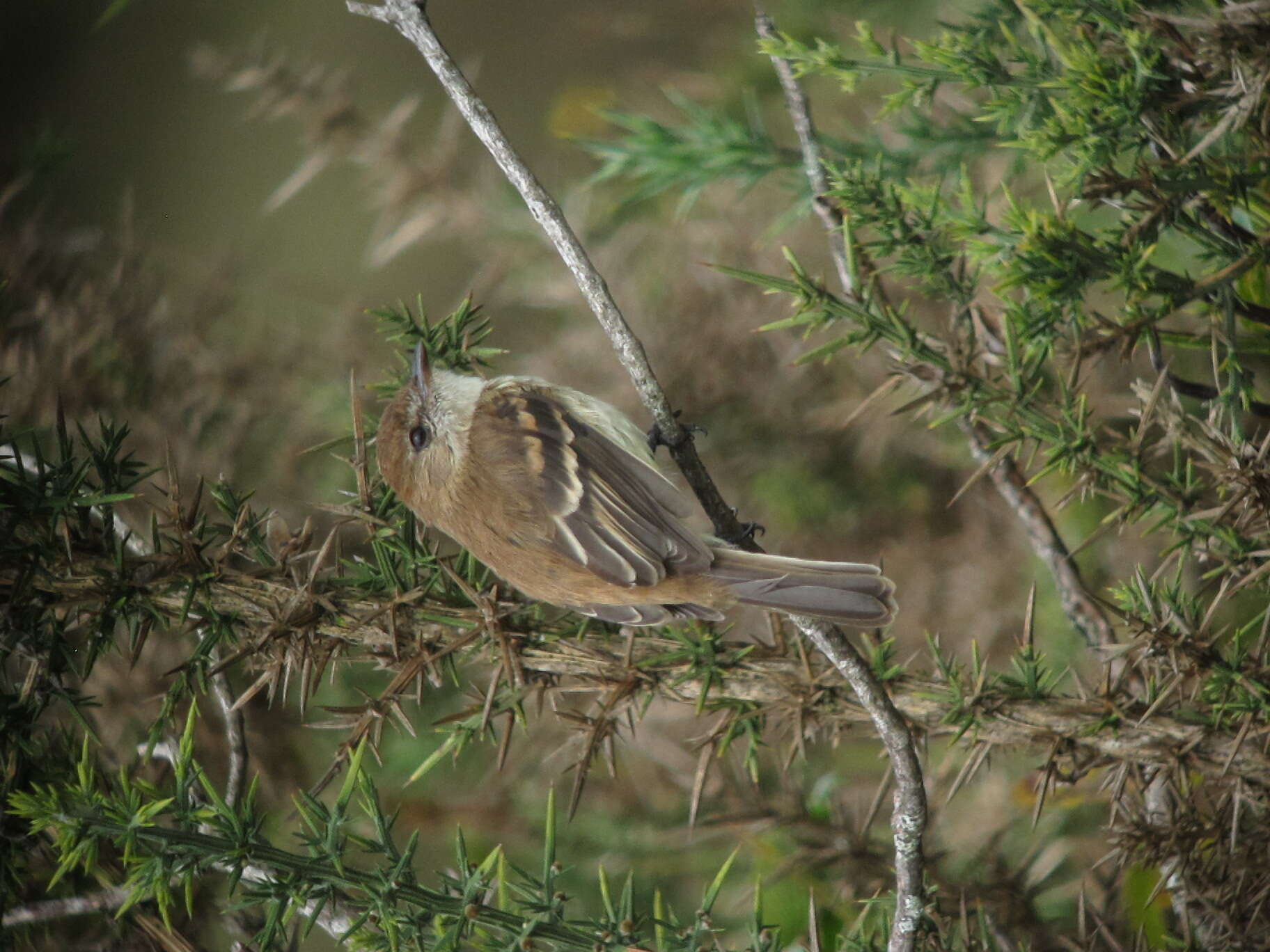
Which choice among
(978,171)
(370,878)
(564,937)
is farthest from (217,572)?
(978,171)

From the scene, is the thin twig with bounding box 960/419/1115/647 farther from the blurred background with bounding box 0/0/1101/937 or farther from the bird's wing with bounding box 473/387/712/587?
the bird's wing with bounding box 473/387/712/587

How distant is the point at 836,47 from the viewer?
36.9 inches

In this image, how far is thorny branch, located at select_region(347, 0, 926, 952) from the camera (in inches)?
31.8

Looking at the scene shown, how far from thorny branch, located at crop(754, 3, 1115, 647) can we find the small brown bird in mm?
165

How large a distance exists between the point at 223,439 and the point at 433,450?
20.8 inches

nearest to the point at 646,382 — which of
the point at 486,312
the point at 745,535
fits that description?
the point at 745,535

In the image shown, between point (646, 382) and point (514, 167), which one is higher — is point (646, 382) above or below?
below

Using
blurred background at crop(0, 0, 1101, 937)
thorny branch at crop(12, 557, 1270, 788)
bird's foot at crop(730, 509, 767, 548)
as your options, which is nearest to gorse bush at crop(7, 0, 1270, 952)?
thorny branch at crop(12, 557, 1270, 788)

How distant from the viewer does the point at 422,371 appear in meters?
1.12

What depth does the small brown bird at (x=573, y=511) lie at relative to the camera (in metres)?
1.02

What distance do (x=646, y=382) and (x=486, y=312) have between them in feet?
4.07

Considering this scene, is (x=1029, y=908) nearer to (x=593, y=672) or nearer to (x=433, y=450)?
(x=593, y=672)

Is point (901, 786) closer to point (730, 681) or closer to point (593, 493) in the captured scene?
point (730, 681)

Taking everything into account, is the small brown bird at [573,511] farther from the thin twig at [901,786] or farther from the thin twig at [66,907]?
the thin twig at [66,907]
